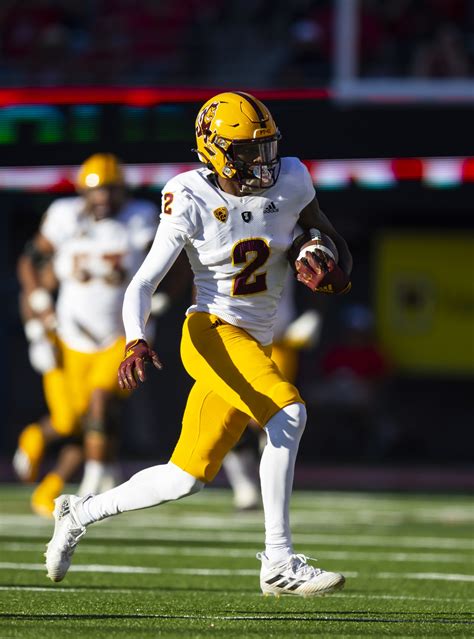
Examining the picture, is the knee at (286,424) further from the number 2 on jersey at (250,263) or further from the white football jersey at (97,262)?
the white football jersey at (97,262)

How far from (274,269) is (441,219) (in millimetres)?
8786

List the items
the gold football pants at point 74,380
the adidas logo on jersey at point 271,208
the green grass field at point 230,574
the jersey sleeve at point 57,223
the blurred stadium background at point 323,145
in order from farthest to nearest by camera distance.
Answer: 1. the blurred stadium background at point 323,145
2. the jersey sleeve at point 57,223
3. the gold football pants at point 74,380
4. the adidas logo on jersey at point 271,208
5. the green grass field at point 230,574

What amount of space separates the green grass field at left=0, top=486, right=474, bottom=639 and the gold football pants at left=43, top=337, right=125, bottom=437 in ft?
1.96

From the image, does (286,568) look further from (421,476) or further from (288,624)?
(421,476)

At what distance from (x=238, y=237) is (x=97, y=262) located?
339cm

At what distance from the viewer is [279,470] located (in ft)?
16.0

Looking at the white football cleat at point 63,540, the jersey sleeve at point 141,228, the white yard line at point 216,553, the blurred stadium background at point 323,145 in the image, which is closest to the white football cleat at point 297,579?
the white football cleat at point 63,540

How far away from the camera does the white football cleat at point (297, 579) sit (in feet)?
15.6

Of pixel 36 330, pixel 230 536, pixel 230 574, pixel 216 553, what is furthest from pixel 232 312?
pixel 36 330

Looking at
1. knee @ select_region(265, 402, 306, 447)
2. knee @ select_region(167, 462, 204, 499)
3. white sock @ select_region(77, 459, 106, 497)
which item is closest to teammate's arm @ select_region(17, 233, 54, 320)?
white sock @ select_region(77, 459, 106, 497)

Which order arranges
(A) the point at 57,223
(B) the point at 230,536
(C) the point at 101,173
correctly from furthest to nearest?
(A) the point at 57,223, (C) the point at 101,173, (B) the point at 230,536

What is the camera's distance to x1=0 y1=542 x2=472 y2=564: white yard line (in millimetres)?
6730

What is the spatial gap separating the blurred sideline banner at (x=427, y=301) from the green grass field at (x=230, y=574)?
403 centimetres

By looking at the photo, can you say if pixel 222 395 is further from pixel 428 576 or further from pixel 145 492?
pixel 428 576
